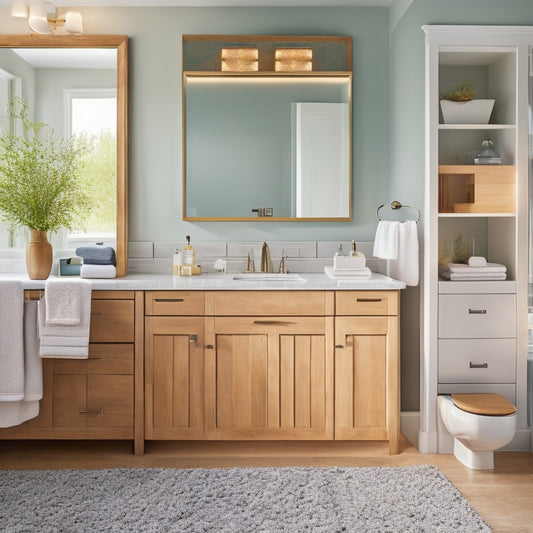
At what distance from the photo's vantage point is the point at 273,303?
2729 mm

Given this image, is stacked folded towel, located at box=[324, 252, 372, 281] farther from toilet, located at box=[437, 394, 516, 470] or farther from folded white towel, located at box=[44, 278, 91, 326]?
folded white towel, located at box=[44, 278, 91, 326]

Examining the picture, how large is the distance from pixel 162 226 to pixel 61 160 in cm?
71

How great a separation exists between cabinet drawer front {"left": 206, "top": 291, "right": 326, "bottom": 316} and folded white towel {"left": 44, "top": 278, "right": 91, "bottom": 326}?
634 millimetres

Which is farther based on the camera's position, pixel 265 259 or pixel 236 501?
pixel 265 259

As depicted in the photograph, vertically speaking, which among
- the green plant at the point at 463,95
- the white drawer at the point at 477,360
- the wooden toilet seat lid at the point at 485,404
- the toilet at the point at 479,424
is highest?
the green plant at the point at 463,95

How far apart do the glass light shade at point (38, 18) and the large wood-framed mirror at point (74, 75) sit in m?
0.14

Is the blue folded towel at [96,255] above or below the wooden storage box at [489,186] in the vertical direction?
below

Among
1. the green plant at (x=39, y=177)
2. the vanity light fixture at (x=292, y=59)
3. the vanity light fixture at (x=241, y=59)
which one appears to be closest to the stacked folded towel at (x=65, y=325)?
the green plant at (x=39, y=177)

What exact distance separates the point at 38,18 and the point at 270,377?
2.41m

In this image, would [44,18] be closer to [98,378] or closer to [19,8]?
[19,8]

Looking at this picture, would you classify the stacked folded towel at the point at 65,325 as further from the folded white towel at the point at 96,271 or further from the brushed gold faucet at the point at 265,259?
the brushed gold faucet at the point at 265,259

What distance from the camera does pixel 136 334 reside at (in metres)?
2.74

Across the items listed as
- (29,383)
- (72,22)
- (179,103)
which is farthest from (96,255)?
(72,22)

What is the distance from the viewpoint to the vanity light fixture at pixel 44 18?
3.04 m
